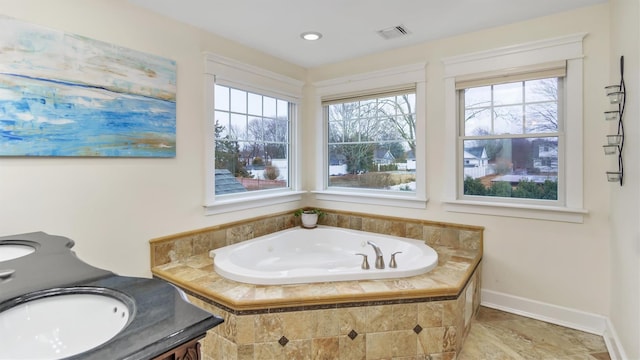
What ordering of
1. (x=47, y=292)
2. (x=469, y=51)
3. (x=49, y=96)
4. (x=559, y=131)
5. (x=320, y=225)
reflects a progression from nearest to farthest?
(x=47, y=292) → (x=49, y=96) → (x=559, y=131) → (x=469, y=51) → (x=320, y=225)

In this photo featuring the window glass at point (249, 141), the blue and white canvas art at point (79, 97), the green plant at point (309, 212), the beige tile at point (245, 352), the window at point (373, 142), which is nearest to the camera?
the blue and white canvas art at point (79, 97)

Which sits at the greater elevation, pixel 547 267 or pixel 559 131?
pixel 559 131

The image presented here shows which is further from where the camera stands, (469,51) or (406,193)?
(406,193)

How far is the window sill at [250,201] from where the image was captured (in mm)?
2798

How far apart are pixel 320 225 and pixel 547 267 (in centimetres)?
211

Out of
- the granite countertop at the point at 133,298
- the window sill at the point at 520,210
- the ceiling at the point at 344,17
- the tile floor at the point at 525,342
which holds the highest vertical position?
the ceiling at the point at 344,17

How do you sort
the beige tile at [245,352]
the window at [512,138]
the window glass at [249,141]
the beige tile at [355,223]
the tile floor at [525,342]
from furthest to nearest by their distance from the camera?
1. the beige tile at [355,223]
2. the window glass at [249,141]
3. the window at [512,138]
4. the tile floor at [525,342]
5. the beige tile at [245,352]

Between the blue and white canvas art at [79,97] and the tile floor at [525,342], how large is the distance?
2608mm

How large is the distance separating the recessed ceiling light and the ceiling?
0.05 meters

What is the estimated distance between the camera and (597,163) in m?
2.34

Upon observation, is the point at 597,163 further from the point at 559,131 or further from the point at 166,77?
the point at 166,77

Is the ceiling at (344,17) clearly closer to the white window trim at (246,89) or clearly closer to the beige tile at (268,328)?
the white window trim at (246,89)

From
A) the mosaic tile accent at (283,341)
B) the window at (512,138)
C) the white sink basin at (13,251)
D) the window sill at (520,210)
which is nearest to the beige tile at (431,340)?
the mosaic tile accent at (283,341)

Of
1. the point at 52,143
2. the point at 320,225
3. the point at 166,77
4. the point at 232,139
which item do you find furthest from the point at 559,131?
the point at 52,143
